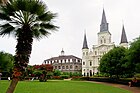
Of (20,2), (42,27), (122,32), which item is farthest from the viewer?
(122,32)

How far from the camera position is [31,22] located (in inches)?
460

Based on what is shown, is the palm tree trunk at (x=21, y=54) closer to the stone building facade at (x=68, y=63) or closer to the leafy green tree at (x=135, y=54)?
the leafy green tree at (x=135, y=54)

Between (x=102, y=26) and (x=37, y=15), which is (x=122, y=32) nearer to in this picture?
(x=102, y=26)

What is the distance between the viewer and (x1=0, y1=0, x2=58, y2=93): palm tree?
1104 centimetres

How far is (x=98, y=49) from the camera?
8862 centimetres

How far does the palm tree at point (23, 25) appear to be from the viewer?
11.0 meters

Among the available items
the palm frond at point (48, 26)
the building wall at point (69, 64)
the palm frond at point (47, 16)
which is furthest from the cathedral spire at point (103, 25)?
the palm frond at point (47, 16)

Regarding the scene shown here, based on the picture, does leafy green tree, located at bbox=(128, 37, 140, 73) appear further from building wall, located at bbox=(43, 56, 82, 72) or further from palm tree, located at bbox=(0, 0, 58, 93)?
building wall, located at bbox=(43, 56, 82, 72)

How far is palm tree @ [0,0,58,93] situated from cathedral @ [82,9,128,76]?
71.6 meters

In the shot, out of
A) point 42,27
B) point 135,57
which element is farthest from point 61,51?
→ point 42,27

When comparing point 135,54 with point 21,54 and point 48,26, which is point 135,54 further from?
point 21,54

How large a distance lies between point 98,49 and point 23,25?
78014 mm

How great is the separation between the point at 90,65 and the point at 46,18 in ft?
271

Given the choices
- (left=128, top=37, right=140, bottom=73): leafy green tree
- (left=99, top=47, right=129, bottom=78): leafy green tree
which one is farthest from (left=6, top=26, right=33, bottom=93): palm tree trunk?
(left=99, top=47, right=129, bottom=78): leafy green tree
